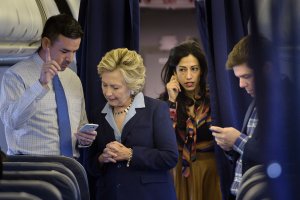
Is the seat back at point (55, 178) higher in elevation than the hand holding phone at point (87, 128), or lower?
lower

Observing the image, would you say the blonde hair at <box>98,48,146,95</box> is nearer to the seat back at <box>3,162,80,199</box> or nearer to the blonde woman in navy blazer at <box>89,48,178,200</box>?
the blonde woman in navy blazer at <box>89,48,178,200</box>

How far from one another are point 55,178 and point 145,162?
971 millimetres

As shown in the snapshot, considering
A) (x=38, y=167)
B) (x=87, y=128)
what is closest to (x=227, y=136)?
(x=87, y=128)

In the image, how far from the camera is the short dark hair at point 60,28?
2.68 m

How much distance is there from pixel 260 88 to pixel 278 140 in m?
0.08

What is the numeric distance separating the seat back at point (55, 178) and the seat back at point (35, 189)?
0.41ft

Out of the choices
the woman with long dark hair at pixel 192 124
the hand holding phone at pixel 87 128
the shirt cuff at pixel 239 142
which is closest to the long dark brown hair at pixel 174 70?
the woman with long dark hair at pixel 192 124

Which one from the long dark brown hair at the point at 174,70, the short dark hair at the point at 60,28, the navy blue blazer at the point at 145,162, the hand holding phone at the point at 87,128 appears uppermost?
the short dark hair at the point at 60,28

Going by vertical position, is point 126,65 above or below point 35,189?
above

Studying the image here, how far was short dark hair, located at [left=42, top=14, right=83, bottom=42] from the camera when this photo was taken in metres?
2.68

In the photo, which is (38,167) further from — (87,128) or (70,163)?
(87,128)

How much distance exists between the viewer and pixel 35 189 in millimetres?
A: 1444

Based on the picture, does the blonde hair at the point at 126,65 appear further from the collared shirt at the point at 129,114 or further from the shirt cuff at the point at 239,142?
the shirt cuff at the point at 239,142

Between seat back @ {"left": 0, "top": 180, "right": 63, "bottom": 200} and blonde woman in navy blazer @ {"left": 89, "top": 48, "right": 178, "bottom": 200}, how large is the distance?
43.8 inches
